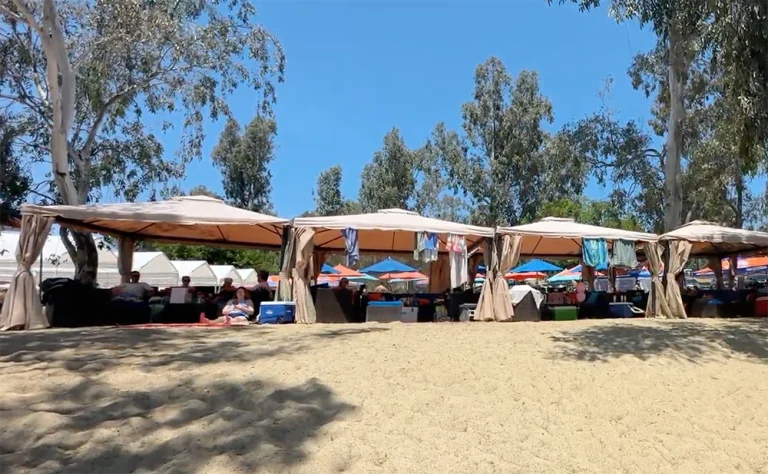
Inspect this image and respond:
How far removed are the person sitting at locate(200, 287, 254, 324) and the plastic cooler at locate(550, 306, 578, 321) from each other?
5937 millimetres

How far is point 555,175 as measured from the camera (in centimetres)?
2552

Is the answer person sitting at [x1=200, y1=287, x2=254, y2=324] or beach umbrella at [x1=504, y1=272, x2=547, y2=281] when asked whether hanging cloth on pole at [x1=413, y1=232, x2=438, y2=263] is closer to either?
person sitting at [x1=200, y1=287, x2=254, y2=324]

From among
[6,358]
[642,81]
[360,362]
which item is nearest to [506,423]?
[360,362]

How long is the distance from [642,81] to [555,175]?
17.2 ft

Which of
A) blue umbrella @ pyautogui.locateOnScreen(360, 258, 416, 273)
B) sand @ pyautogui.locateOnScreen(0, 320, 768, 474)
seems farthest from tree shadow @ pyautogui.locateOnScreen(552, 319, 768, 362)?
blue umbrella @ pyautogui.locateOnScreen(360, 258, 416, 273)

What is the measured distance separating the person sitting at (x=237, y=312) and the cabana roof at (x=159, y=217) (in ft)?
4.27

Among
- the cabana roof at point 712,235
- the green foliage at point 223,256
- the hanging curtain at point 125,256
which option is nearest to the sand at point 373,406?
the cabana roof at point 712,235

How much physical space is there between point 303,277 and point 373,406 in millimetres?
5390

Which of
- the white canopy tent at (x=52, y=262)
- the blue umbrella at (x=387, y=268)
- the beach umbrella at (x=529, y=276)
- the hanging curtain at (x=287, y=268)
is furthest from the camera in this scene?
the beach umbrella at (x=529, y=276)

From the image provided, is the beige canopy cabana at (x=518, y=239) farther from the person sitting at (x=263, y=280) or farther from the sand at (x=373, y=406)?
the person sitting at (x=263, y=280)

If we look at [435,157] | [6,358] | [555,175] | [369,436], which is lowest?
[369,436]

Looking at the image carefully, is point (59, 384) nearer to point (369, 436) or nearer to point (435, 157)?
point (369, 436)

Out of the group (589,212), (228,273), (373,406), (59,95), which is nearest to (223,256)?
(228,273)

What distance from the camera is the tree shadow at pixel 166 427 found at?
4023mm
